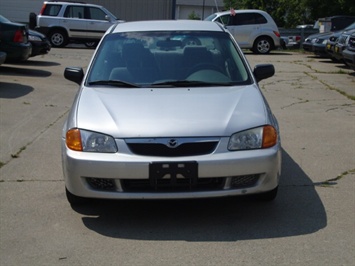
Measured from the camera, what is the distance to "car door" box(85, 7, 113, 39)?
25.4m

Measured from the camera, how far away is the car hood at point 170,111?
5.09 metres

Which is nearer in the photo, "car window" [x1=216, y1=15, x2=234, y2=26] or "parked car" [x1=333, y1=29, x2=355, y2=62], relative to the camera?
"parked car" [x1=333, y1=29, x2=355, y2=62]

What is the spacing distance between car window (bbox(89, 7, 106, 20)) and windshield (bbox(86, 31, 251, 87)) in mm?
19276

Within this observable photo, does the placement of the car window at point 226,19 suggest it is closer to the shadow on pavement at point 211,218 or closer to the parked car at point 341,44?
the parked car at point 341,44

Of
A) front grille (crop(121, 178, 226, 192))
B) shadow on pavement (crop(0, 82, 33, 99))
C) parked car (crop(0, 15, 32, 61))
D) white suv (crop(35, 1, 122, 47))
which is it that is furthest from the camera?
white suv (crop(35, 1, 122, 47))

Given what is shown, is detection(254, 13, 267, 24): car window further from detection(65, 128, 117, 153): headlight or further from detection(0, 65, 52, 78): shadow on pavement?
detection(65, 128, 117, 153): headlight

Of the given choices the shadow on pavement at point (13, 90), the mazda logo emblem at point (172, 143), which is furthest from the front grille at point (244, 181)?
the shadow on pavement at point (13, 90)

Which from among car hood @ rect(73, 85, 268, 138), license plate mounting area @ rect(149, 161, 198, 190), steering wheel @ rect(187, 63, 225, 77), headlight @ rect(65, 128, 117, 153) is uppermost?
steering wheel @ rect(187, 63, 225, 77)

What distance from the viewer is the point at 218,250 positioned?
4.70 metres

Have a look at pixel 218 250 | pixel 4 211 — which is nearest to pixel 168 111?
pixel 218 250

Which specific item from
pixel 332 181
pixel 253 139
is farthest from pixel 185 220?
pixel 332 181

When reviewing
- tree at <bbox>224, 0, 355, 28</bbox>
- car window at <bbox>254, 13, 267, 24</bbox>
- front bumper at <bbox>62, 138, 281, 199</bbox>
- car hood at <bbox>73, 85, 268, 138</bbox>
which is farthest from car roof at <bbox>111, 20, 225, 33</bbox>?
tree at <bbox>224, 0, 355, 28</bbox>

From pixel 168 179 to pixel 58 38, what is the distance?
2131 centimetres

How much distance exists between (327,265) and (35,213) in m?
2.60
